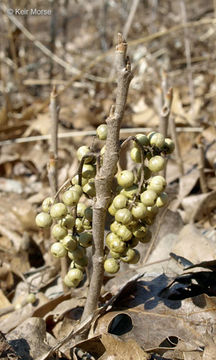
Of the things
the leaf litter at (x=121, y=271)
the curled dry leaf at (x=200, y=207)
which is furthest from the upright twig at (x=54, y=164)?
the curled dry leaf at (x=200, y=207)

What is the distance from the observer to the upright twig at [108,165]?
117 centimetres

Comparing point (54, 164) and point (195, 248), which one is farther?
point (195, 248)

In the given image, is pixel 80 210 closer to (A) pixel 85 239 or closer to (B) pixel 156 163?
(A) pixel 85 239

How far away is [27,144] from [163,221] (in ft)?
6.69

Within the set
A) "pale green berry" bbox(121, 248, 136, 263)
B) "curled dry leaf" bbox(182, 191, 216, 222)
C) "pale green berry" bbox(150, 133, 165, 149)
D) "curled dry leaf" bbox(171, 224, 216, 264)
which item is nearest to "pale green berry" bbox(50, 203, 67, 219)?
"pale green berry" bbox(121, 248, 136, 263)

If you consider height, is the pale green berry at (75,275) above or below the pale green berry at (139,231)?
below

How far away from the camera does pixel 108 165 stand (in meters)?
1.29

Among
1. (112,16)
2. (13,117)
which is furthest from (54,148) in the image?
(112,16)

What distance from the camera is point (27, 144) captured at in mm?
4012

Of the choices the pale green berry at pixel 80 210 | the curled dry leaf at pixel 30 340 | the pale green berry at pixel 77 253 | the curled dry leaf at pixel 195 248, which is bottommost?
the curled dry leaf at pixel 30 340

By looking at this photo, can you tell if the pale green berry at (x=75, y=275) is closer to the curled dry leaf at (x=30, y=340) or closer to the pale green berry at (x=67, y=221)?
the pale green berry at (x=67, y=221)

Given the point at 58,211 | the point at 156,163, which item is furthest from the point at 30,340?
the point at 156,163

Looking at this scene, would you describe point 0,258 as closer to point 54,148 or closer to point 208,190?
point 54,148

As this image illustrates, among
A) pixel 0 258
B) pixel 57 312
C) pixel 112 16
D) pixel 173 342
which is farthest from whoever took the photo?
pixel 112 16
